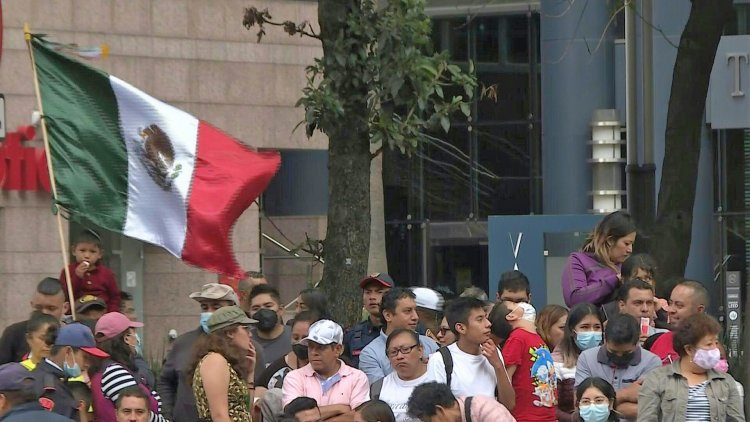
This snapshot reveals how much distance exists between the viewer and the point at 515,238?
739 inches

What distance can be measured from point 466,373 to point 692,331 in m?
1.42

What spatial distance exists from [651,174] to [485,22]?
1255 cm

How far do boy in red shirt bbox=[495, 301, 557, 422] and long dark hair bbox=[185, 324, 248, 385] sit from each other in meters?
1.83

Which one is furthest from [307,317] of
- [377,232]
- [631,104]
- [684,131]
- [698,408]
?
[377,232]

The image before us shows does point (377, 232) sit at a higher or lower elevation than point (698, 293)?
higher

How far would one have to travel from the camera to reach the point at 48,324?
36.4 feet

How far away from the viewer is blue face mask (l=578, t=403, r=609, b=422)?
10.3 meters

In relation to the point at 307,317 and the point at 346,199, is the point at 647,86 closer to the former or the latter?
the point at 346,199

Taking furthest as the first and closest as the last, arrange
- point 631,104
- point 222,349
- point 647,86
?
point 631,104, point 647,86, point 222,349

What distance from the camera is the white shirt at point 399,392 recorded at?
10430 mm

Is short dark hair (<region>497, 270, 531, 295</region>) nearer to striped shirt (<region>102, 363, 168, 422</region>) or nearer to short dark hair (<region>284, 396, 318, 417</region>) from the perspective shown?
short dark hair (<region>284, 396, 318, 417</region>)

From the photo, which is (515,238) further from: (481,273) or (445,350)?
(481,273)

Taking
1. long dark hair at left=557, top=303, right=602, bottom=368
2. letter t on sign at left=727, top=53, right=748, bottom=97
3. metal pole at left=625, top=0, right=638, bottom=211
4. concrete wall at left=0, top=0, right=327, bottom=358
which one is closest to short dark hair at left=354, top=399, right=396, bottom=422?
long dark hair at left=557, top=303, right=602, bottom=368

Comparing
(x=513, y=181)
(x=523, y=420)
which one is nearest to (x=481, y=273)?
(x=513, y=181)
